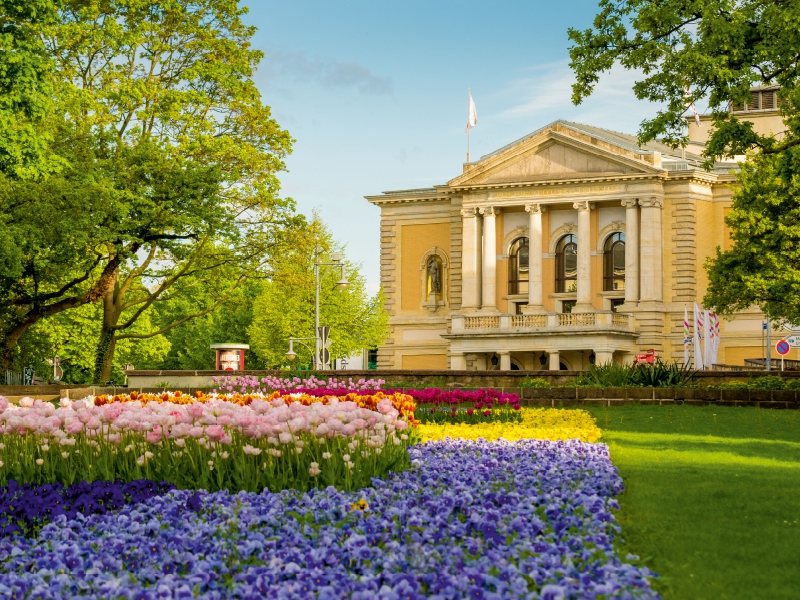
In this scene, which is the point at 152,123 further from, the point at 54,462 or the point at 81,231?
the point at 54,462

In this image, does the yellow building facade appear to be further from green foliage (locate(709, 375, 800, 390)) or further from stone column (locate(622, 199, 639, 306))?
green foliage (locate(709, 375, 800, 390))

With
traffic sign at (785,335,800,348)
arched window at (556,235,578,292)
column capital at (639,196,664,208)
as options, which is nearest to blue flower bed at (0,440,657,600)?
traffic sign at (785,335,800,348)

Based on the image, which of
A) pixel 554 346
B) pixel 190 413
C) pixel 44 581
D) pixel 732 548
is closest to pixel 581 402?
pixel 190 413

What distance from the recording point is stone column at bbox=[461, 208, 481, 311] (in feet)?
210

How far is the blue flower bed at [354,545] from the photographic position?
6.33m

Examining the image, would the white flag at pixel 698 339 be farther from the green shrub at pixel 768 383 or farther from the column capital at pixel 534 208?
the green shrub at pixel 768 383

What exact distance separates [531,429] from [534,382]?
31.5 ft

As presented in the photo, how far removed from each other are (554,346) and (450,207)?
40.0 ft

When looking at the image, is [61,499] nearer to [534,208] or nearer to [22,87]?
[22,87]

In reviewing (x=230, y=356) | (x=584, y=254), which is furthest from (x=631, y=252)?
(x=230, y=356)

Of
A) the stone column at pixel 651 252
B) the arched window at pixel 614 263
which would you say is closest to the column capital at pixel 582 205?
the arched window at pixel 614 263

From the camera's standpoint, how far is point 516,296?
214 feet

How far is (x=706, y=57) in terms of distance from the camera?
71.3 ft

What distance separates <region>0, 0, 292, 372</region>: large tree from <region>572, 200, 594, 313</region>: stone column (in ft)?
85.9
